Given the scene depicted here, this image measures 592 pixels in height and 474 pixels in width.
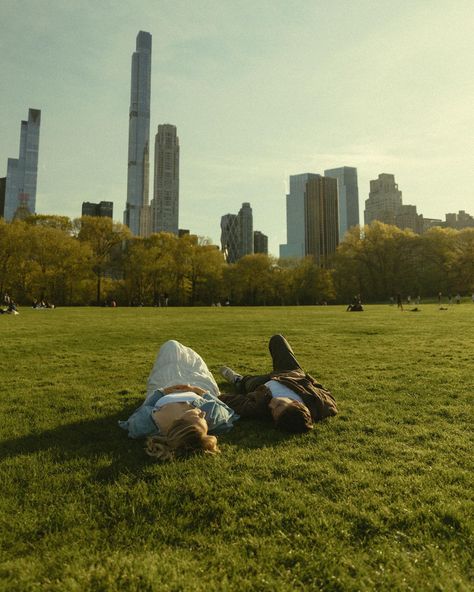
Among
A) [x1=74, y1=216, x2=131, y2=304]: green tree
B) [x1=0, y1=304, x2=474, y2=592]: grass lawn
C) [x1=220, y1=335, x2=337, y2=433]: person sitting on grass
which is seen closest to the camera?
[x1=0, y1=304, x2=474, y2=592]: grass lawn

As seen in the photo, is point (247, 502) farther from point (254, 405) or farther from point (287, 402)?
point (254, 405)

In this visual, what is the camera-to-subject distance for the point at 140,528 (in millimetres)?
3604

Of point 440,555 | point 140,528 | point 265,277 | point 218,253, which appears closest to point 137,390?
point 140,528

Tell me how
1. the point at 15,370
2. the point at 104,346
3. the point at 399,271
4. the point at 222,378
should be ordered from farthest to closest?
the point at 399,271 < the point at 104,346 < the point at 15,370 < the point at 222,378

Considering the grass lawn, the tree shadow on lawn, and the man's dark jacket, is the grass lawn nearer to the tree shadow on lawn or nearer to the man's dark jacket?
the tree shadow on lawn

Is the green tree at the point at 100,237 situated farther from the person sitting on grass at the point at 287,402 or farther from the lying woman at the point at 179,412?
the person sitting on grass at the point at 287,402

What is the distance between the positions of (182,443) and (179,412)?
1.51ft

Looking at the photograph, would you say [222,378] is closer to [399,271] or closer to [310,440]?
[310,440]

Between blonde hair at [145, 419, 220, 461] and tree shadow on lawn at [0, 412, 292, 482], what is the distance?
17 cm

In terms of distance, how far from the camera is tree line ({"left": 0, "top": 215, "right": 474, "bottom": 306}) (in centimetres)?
6338

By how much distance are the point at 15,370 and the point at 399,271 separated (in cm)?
8952

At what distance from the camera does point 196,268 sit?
80062 mm

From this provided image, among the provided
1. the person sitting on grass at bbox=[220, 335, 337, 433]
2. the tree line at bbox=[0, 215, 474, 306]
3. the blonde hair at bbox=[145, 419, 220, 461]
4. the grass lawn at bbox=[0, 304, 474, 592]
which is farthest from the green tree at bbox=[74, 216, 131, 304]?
the blonde hair at bbox=[145, 419, 220, 461]

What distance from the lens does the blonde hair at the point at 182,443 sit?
5012 mm
